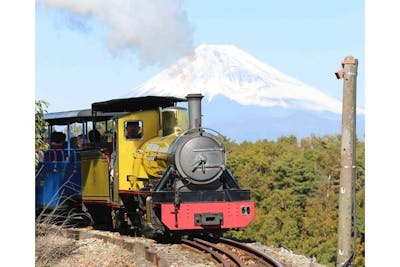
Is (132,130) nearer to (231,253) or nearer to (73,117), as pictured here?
(73,117)

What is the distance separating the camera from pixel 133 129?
13.9 metres

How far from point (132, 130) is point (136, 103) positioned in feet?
2.29

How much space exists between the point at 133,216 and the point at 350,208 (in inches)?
312

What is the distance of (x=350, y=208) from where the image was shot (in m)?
6.66

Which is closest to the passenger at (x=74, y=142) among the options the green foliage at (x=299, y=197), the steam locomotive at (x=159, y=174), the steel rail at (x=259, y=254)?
the steam locomotive at (x=159, y=174)

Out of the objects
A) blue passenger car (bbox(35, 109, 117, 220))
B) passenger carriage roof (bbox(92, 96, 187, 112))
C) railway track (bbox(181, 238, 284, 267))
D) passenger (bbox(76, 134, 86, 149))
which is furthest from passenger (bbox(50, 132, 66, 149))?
railway track (bbox(181, 238, 284, 267))

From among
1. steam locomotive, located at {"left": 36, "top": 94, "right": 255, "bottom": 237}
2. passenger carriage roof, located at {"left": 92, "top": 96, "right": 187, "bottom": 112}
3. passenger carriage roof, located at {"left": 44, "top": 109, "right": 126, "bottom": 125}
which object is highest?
passenger carriage roof, located at {"left": 92, "top": 96, "right": 187, "bottom": 112}

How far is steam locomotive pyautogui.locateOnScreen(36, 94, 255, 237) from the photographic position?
12383 millimetres

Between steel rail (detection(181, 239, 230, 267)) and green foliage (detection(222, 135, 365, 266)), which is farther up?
steel rail (detection(181, 239, 230, 267))

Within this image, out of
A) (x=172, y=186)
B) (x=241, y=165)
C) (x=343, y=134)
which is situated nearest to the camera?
(x=343, y=134)

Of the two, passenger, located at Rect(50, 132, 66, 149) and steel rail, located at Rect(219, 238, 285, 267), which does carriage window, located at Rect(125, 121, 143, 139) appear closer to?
steel rail, located at Rect(219, 238, 285, 267)

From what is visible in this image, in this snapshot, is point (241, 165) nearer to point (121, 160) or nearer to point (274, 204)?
point (274, 204)
